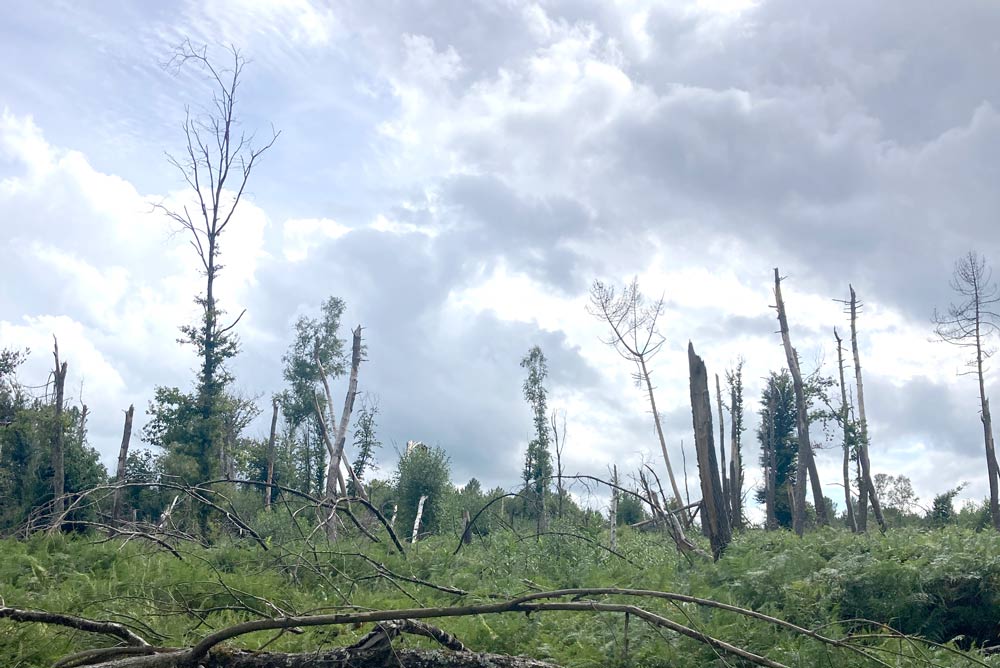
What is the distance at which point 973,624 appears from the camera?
7.44 meters

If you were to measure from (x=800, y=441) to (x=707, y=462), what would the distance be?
1771cm

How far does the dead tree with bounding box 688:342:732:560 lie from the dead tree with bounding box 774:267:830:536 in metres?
15.8

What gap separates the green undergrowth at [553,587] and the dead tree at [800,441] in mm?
15619

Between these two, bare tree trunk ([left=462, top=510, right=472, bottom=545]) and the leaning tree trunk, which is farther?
the leaning tree trunk

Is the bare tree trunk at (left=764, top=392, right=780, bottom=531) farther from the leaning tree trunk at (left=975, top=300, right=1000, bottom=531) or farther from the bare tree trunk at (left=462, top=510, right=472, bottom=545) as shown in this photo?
the bare tree trunk at (left=462, top=510, right=472, bottom=545)

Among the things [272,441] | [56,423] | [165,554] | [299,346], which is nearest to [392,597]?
[165,554]

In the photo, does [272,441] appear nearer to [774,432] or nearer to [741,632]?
[774,432]

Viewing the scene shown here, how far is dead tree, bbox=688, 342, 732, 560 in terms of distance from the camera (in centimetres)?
1008

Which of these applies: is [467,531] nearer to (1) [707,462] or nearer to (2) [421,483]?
(1) [707,462]

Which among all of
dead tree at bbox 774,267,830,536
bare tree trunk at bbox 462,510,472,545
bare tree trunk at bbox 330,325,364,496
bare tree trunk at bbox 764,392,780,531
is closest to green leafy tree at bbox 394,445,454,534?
bare tree trunk at bbox 330,325,364,496

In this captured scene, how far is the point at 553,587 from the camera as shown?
27.3 ft

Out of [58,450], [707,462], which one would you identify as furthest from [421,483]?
[707,462]

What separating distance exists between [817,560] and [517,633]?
372 centimetres

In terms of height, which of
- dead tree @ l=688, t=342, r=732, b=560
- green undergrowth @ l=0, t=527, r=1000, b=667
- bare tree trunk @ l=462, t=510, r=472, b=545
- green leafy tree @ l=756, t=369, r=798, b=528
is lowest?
green undergrowth @ l=0, t=527, r=1000, b=667
